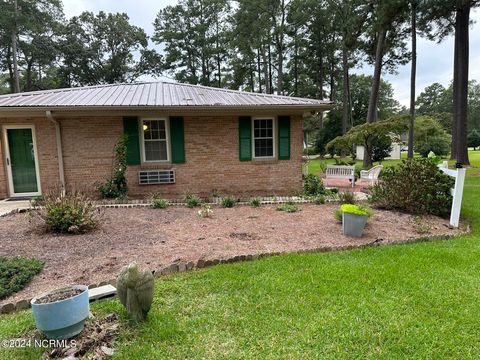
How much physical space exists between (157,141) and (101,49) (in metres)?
26.1

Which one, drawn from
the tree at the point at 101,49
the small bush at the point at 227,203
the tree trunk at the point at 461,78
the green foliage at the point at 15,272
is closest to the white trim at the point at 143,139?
the small bush at the point at 227,203

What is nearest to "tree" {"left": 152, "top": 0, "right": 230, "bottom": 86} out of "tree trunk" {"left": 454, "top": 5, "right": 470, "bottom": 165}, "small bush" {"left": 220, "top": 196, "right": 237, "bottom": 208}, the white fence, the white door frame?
"tree trunk" {"left": 454, "top": 5, "right": 470, "bottom": 165}

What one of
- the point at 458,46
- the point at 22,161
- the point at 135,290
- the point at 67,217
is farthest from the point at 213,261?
the point at 458,46

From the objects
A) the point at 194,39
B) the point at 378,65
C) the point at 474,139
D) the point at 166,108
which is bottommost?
the point at 474,139

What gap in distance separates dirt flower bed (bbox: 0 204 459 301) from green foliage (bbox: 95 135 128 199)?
4.75 ft

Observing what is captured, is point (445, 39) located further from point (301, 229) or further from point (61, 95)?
point (61, 95)

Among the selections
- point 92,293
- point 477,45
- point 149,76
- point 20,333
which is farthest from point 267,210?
point 149,76

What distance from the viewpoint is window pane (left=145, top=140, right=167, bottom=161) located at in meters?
8.74

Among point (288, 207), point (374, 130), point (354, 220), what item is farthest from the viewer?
point (374, 130)

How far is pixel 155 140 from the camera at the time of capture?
8758mm

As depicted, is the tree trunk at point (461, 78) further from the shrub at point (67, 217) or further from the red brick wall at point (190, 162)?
the shrub at point (67, 217)

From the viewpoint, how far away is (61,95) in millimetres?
8898

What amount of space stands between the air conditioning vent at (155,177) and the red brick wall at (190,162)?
0.43 feet

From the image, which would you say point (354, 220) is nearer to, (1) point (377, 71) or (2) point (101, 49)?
(1) point (377, 71)
